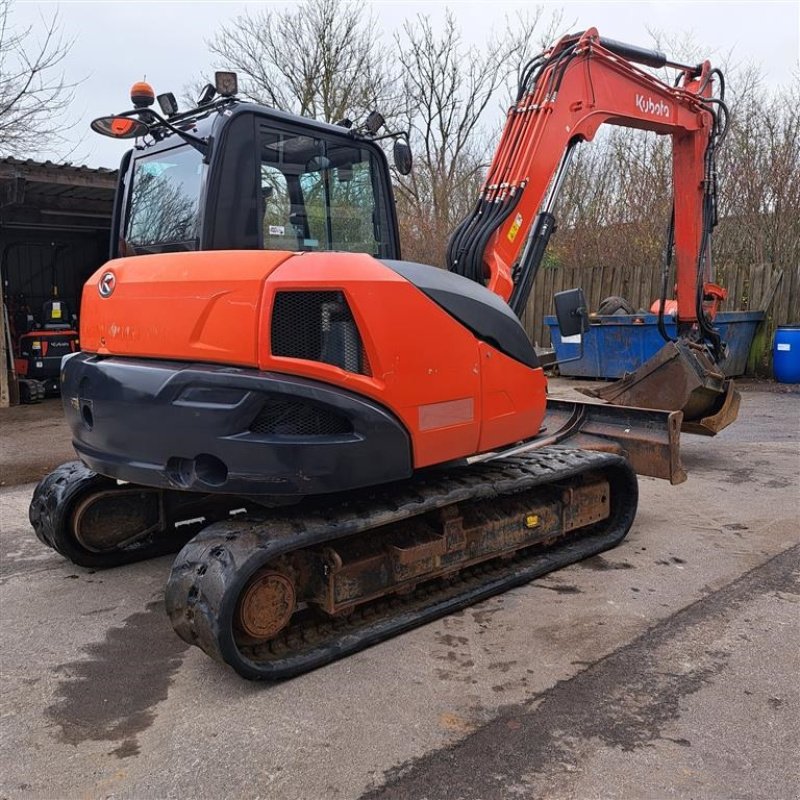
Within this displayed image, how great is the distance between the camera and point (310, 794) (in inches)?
95.5

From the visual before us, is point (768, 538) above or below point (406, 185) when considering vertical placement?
below

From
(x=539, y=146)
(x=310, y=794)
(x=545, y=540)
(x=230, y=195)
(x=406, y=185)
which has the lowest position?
(x=310, y=794)

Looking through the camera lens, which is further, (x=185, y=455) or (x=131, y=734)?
(x=185, y=455)

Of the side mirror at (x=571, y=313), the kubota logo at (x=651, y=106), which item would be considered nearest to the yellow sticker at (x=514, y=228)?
the side mirror at (x=571, y=313)

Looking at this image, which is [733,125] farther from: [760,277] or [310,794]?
[310,794]

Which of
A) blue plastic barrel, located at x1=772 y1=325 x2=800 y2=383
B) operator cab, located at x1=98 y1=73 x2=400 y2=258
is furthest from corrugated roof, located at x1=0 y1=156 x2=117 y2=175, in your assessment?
blue plastic barrel, located at x1=772 y1=325 x2=800 y2=383

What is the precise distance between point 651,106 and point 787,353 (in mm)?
6983

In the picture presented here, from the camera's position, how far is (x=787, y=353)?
11.4 meters

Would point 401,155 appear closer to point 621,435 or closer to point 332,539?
point 332,539

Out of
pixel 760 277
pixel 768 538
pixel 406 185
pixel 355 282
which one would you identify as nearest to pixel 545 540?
pixel 768 538

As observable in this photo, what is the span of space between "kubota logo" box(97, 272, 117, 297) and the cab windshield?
29cm

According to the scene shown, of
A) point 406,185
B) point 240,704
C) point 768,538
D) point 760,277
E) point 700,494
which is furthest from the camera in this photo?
point 406,185

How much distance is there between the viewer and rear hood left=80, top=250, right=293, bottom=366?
3.04 meters

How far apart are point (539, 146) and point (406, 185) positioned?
1460 cm
